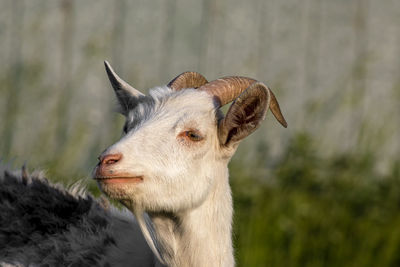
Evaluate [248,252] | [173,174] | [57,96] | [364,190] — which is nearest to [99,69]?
[57,96]

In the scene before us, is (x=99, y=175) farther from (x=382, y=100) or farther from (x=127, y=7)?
(x=382, y=100)

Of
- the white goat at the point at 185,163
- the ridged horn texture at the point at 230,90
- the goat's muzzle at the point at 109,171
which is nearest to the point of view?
the goat's muzzle at the point at 109,171

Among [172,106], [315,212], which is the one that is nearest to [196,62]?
[315,212]

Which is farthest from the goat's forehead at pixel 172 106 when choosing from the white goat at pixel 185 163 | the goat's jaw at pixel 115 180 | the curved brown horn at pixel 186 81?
the goat's jaw at pixel 115 180

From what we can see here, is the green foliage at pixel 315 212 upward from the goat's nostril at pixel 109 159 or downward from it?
downward

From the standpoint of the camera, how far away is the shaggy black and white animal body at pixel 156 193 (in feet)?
12.1

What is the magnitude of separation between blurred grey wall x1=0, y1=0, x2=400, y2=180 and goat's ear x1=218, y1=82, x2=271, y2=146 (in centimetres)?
265

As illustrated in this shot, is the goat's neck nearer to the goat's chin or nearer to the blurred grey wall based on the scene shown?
the goat's chin

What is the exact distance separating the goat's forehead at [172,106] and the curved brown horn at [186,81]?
11 cm

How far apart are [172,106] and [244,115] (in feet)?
1.17

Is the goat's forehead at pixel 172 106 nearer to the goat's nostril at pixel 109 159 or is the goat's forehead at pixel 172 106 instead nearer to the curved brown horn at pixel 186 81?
the curved brown horn at pixel 186 81

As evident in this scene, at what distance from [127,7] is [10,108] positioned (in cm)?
139

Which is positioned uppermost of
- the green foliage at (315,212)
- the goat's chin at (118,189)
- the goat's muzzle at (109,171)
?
the goat's muzzle at (109,171)

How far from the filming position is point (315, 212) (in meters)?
6.93
